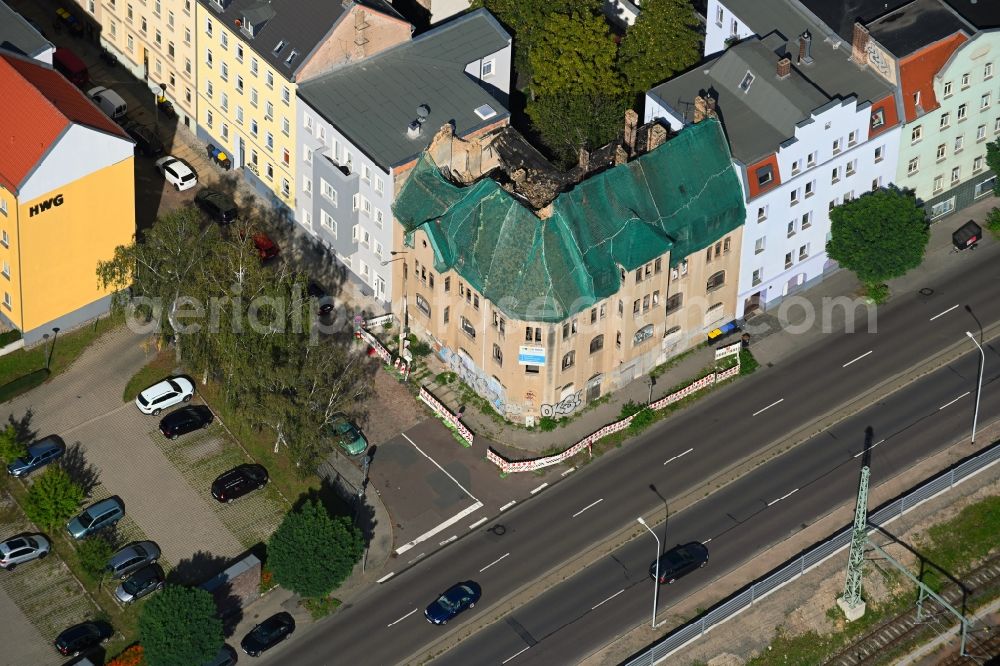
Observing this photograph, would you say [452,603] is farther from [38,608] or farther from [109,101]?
[109,101]

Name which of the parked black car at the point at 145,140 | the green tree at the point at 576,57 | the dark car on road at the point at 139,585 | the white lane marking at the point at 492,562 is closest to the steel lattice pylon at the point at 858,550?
the white lane marking at the point at 492,562

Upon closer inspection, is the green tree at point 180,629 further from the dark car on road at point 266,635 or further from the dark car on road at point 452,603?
the dark car on road at point 452,603

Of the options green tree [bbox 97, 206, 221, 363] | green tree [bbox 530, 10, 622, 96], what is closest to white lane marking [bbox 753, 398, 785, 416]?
green tree [bbox 530, 10, 622, 96]

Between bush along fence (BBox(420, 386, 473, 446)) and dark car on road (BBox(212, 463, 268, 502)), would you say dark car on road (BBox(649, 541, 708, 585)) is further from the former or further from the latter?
dark car on road (BBox(212, 463, 268, 502))

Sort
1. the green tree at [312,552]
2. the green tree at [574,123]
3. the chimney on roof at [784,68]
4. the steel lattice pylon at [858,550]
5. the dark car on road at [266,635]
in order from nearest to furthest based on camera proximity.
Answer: the steel lattice pylon at [858,550]
the green tree at [312,552]
the dark car on road at [266,635]
the chimney on roof at [784,68]
the green tree at [574,123]

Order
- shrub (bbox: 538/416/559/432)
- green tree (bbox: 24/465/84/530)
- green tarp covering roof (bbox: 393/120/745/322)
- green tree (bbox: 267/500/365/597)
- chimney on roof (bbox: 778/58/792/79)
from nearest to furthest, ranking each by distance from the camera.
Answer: green tree (bbox: 267/500/365/597) → green tree (bbox: 24/465/84/530) → green tarp covering roof (bbox: 393/120/745/322) → shrub (bbox: 538/416/559/432) → chimney on roof (bbox: 778/58/792/79)

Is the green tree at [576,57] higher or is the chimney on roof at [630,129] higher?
the chimney on roof at [630,129]
